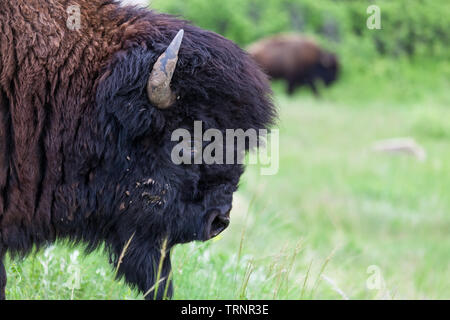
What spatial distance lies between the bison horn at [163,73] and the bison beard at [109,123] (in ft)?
0.13

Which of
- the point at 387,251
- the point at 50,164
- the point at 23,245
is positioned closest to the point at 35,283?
the point at 23,245

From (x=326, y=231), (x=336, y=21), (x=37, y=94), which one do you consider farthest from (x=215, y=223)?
(x=336, y=21)

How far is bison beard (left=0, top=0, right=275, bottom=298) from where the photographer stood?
2707mm

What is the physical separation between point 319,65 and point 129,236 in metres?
22.8

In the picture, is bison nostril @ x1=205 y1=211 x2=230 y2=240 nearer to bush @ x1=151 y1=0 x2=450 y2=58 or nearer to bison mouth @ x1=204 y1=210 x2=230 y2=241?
bison mouth @ x1=204 y1=210 x2=230 y2=241

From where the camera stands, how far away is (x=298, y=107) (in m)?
18.3

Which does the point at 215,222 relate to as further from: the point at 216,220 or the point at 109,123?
the point at 109,123

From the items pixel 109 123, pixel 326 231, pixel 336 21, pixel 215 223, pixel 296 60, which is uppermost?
pixel 109 123

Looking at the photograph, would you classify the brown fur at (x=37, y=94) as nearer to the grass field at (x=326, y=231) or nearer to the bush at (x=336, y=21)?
the grass field at (x=326, y=231)

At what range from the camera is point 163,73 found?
8.75ft

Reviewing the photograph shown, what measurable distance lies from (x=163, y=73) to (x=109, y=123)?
Result: 0.33m

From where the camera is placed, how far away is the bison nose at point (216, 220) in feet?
9.65

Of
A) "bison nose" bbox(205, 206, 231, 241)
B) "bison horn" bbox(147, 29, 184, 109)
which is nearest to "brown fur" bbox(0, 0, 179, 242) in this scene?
"bison horn" bbox(147, 29, 184, 109)
